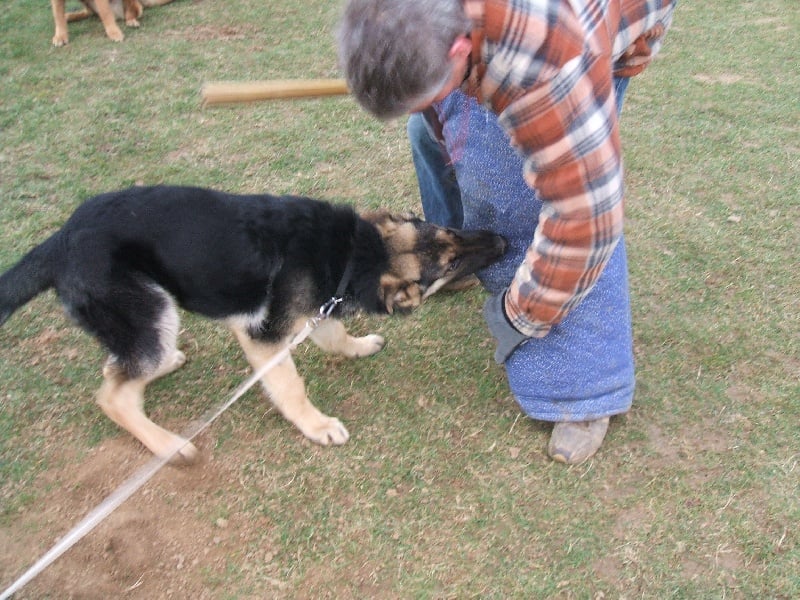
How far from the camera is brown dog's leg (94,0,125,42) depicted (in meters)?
6.86

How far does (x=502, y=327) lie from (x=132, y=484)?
61.3 inches

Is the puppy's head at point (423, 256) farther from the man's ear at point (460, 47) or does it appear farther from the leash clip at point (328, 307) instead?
the man's ear at point (460, 47)

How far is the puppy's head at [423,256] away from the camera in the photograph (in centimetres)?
302

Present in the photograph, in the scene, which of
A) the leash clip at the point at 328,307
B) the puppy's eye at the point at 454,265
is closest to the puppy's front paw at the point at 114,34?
the leash clip at the point at 328,307

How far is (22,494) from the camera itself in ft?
9.39

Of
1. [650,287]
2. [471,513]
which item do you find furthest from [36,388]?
[650,287]

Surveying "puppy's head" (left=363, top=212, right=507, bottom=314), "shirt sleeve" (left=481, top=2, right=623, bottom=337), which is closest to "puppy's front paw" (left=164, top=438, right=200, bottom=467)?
"puppy's head" (left=363, top=212, right=507, bottom=314)

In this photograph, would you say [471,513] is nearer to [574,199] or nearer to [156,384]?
[574,199]

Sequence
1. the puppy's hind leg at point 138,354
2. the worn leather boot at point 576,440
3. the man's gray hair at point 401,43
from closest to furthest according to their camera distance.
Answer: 1. the man's gray hair at point 401,43
2. the puppy's hind leg at point 138,354
3. the worn leather boot at point 576,440

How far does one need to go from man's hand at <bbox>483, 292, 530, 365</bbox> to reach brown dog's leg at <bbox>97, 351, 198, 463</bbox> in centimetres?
149

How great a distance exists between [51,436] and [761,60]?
6.84 metres

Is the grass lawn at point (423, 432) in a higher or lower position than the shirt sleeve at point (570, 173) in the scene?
lower

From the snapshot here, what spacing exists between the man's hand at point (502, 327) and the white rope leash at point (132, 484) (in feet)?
2.31

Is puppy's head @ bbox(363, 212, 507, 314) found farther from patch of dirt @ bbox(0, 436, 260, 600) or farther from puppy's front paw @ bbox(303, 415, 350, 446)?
patch of dirt @ bbox(0, 436, 260, 600)
